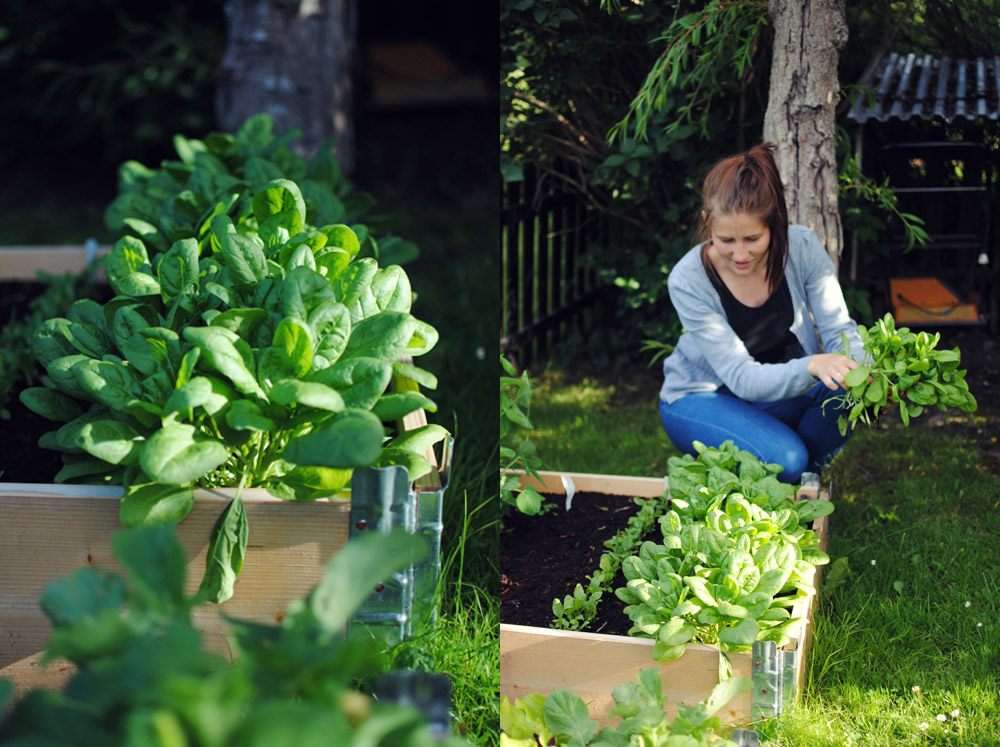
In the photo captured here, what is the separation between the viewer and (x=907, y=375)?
1.40 m

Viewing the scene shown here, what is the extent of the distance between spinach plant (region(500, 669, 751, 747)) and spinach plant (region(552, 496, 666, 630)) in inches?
8.8

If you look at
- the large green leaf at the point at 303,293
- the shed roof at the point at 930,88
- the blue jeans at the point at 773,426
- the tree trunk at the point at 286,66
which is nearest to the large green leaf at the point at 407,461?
the large green leaf at the point at 303,293

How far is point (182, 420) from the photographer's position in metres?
1.35

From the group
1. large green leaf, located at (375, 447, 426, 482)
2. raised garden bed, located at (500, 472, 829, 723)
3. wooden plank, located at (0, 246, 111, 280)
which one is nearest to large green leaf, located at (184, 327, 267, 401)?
large green leaf, located at (375, 447, 426, 482)

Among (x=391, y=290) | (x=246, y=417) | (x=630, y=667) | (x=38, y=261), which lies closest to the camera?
(x=246, y=417)

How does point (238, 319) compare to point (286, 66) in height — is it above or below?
below

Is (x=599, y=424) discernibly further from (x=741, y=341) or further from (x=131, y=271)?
(x=131, y=271)

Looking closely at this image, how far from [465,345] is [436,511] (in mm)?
1974

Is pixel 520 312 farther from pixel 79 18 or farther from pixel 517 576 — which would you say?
pixel 79 18

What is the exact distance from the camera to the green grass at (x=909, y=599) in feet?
4.39

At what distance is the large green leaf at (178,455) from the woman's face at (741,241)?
95cm

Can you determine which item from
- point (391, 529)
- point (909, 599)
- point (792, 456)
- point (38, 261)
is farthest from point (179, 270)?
point (38, 261)

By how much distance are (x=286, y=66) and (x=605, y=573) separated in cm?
330

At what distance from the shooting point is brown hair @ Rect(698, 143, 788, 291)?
155cm
